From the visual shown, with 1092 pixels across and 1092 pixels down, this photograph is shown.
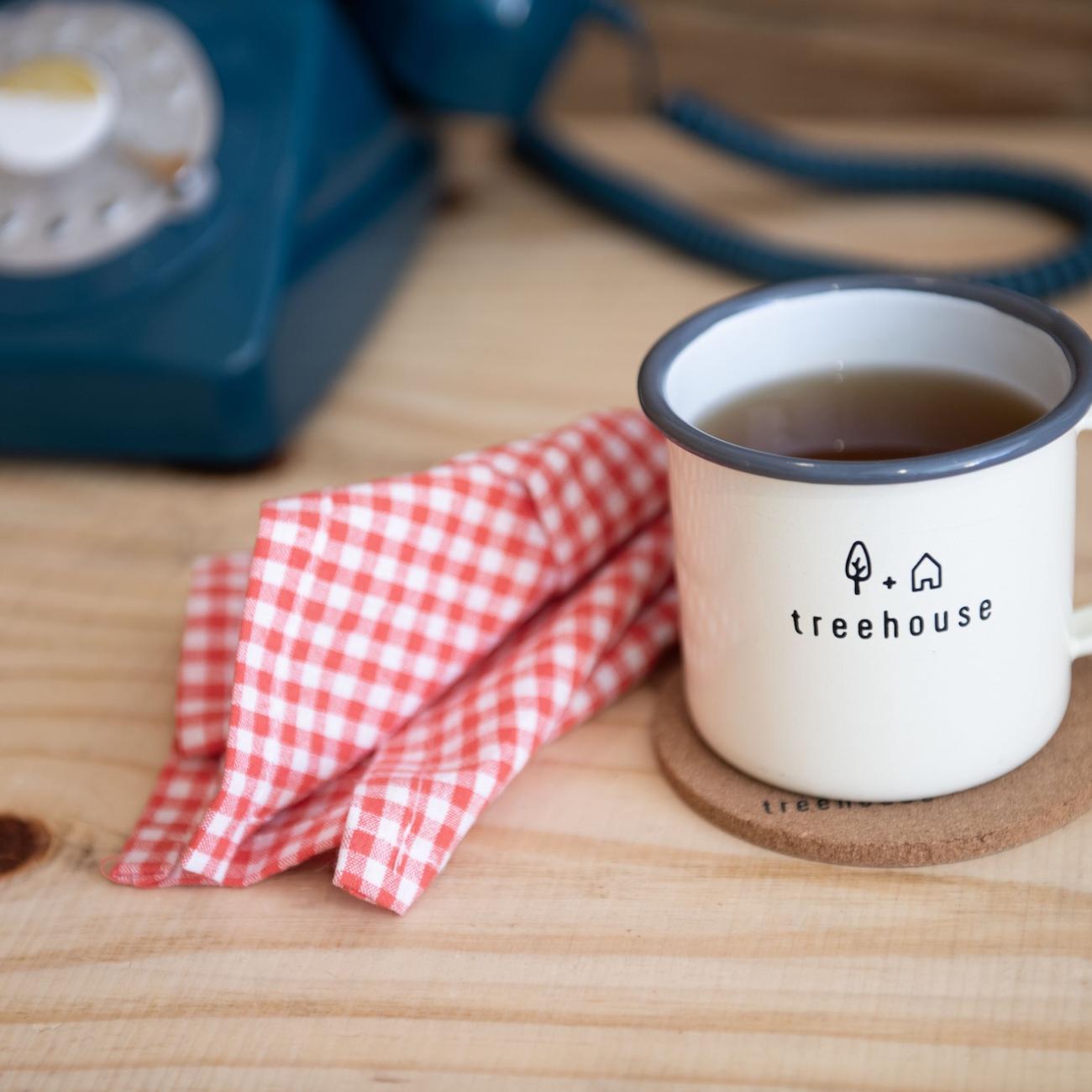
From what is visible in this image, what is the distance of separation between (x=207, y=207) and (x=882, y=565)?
1.33 feet

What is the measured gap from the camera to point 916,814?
0.40 m

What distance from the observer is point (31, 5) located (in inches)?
27.5

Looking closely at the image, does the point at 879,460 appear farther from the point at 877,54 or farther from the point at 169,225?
the point at 877,54

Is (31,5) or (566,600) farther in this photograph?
(31,5)

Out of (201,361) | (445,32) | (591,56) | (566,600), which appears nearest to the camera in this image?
(566,600)

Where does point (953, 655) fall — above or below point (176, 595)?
above

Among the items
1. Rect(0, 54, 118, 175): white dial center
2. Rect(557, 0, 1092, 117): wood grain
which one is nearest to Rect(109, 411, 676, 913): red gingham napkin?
Rect(0, 54, 118, 175): white dial center

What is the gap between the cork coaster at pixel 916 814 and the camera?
390 millimetres

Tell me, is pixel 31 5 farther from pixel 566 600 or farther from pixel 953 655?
pixel 953 655

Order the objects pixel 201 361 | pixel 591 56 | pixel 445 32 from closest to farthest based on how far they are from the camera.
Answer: pixel 201 361 → pixel 445 32 → pixel 591 56

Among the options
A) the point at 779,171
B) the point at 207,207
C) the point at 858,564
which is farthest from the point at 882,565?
the point at 779,171

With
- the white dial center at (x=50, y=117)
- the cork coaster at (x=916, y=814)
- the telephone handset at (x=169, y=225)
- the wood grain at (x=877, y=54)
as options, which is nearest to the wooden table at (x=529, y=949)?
the cork coaster at (x=916, y=814)

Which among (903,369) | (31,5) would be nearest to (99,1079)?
(903,369)

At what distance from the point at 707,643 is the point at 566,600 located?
0.30 ft
